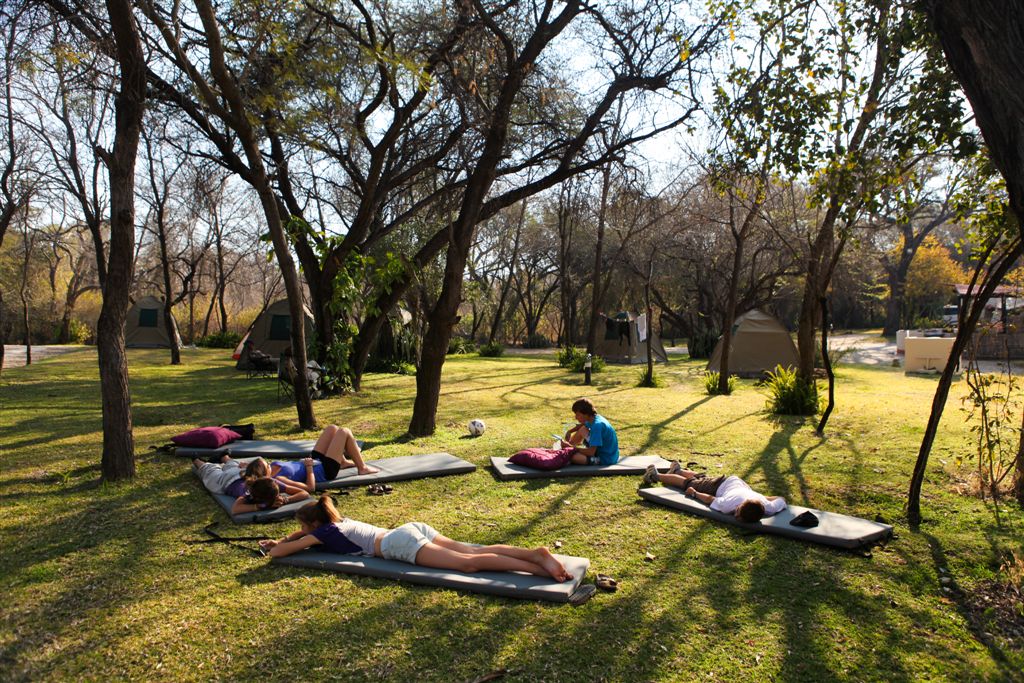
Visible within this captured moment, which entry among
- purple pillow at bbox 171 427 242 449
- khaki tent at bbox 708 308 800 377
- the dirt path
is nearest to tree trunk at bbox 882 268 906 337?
khaki tent at bbox 708 308 800 377

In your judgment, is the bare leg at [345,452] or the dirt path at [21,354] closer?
the bare leg at [345,452]

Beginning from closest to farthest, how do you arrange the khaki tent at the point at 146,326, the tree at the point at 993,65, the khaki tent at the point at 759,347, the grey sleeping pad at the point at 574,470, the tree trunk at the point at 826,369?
the tree at the point at 993,65
the grey sleeping pad at the point at 574,470
the tree trunk at the point at 826,369
the khaki tent at the point at 759,347
the khaki tent at the point at 146,326

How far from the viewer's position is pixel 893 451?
774 centimetres

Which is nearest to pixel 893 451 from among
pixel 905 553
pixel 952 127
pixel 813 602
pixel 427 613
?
pixel 905 553

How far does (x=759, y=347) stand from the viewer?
57.5 ft

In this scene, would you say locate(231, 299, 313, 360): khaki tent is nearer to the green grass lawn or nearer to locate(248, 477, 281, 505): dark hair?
the green grass lawn

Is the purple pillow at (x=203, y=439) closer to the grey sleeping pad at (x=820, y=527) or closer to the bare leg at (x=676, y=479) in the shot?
the bare leg at (x=676, y=479)

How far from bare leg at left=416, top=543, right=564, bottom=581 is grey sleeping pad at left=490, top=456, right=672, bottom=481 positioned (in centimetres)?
247

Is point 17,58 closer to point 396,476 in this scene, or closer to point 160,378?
point 396,476

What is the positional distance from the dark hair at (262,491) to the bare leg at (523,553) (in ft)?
5.78

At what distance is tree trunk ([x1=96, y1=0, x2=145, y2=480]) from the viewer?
6.06 meters

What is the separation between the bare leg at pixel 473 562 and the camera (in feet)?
13.6

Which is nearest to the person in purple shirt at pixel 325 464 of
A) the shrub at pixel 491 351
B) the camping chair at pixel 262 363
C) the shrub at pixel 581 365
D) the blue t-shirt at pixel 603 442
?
the blue t-shirt at pixel 603 442

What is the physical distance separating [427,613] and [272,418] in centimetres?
753
